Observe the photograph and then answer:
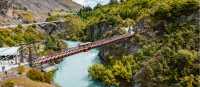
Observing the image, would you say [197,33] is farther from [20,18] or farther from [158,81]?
[20,18]

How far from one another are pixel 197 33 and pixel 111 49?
27563mm

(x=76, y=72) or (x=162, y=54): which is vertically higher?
(x=162, y=54)

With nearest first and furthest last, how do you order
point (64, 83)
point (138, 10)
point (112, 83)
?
point (112, 83) < point (64, 83) < point (138, 10)

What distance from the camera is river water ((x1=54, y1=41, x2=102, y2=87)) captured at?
71812 millimetres

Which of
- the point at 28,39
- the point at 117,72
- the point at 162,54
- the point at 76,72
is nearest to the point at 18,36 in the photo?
the point at 28,39

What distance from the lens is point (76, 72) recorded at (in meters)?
83.5

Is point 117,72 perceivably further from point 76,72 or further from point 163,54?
point 76,72

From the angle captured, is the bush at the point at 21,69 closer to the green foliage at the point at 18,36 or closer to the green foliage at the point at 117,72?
the green foliage at the point at 117,72

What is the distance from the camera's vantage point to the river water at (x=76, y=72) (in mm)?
71812

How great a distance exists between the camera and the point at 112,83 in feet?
219

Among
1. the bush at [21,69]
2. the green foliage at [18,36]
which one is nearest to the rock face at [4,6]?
the green foliage at [18,36]

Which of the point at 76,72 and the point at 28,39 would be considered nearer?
the point at 76,72

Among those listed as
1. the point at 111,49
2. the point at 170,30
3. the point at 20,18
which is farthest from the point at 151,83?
the point at 20,18

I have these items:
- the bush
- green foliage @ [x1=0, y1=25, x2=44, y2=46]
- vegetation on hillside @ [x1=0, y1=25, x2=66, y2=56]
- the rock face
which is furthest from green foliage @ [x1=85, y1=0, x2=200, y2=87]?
the rock face
